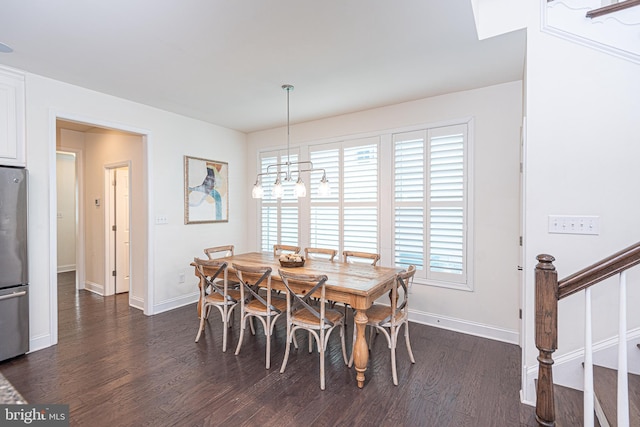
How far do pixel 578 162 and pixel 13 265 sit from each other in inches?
183

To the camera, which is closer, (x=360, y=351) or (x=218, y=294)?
(x=360, y=351)

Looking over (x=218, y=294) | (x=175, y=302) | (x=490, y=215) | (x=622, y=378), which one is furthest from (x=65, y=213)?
(x=622, y=378)

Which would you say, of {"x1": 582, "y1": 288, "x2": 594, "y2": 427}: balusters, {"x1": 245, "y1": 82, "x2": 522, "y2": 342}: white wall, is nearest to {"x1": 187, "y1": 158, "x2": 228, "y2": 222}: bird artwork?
{"x1": 245, "y1": 82, "x2": 522, "y2": 342}: white wall

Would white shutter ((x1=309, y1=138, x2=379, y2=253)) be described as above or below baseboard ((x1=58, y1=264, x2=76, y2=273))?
above

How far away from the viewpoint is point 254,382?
2.45m

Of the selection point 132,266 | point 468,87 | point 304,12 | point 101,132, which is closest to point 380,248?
point 468,87

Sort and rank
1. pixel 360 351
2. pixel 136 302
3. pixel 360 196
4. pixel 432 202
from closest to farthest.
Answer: pixel 360 351
pixel 432 202
pixel 360 196
pixel 136 302

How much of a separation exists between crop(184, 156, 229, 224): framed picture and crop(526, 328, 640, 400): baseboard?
4.25m

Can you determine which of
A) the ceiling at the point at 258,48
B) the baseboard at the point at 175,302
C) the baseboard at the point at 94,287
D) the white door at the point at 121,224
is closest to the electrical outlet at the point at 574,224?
the ceiling at the point at 258,48

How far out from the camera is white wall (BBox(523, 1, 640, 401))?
1939 millimetres

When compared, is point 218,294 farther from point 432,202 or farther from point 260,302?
point 432,202

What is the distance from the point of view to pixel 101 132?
4.75 m

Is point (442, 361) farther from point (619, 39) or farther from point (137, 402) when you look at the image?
point (619, 39)

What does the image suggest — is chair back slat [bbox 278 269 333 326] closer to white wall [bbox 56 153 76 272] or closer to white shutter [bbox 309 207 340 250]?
white shutter [bbox 309 207 340 250]
